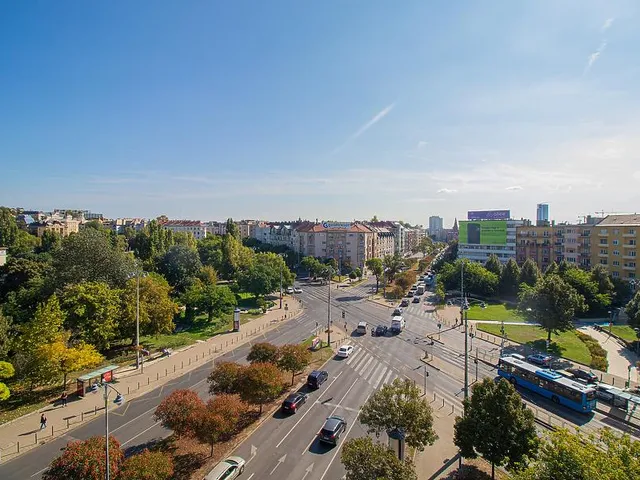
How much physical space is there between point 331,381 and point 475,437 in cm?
1715

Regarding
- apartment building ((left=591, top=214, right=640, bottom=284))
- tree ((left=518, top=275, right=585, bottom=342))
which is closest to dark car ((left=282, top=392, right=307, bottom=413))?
tree ((left=518, top=275, right=585, bottom=342))

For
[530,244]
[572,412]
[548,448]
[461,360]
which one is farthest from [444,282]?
[548,448]

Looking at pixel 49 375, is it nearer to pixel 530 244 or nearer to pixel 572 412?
pixel 572 412

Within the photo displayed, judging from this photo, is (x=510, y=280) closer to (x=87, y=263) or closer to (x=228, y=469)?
(x=228, y=469)

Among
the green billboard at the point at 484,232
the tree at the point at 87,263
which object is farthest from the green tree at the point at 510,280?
the tree at the point at 87,263

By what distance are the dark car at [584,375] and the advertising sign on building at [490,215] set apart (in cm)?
7489

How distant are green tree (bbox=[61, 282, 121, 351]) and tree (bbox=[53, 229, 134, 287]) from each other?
782cm

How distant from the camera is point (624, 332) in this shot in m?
52.2

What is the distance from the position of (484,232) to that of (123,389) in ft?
331

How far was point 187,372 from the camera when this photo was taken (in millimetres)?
37500

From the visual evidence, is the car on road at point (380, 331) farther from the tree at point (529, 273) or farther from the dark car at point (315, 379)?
the tree at point (529, 273)

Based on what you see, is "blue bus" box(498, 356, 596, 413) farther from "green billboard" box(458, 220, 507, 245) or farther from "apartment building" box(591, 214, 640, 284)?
"green billboard" box(458, 220, 507, 245)

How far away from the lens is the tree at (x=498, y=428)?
62.3 feet

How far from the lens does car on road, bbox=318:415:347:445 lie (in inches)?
942
